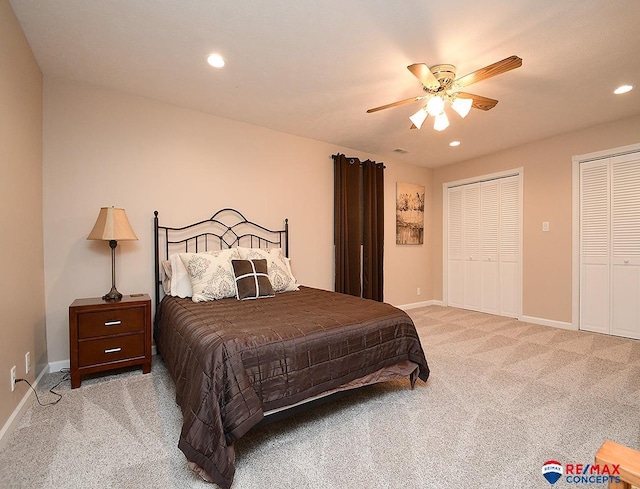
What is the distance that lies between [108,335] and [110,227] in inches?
35.1

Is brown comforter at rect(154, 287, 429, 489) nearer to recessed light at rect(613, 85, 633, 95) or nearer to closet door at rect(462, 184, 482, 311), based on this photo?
recessed light at rect(613, 85, 633, 95)

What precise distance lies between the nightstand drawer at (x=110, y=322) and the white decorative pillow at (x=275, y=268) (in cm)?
106

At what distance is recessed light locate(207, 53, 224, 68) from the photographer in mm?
2381

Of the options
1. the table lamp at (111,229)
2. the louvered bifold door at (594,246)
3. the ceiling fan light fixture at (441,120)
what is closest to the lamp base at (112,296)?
the table lamp at (111,229)

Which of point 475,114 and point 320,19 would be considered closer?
point 320,19

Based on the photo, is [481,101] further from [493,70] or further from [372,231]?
[372,231]

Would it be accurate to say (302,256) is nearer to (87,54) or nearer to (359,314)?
(359,314)

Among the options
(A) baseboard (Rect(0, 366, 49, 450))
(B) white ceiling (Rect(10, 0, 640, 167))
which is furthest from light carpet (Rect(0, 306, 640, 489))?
(B) white ceiling (Rect(10, 0, 640, 167))

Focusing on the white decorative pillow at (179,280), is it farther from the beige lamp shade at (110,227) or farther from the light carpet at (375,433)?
the light carpet at (375,433)

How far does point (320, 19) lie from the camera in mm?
2002

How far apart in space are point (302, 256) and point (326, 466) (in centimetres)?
280

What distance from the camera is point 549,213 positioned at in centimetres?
430

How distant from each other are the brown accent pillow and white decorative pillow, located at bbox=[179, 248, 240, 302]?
2.5 inches

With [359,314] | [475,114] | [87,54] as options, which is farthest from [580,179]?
[87,54]
